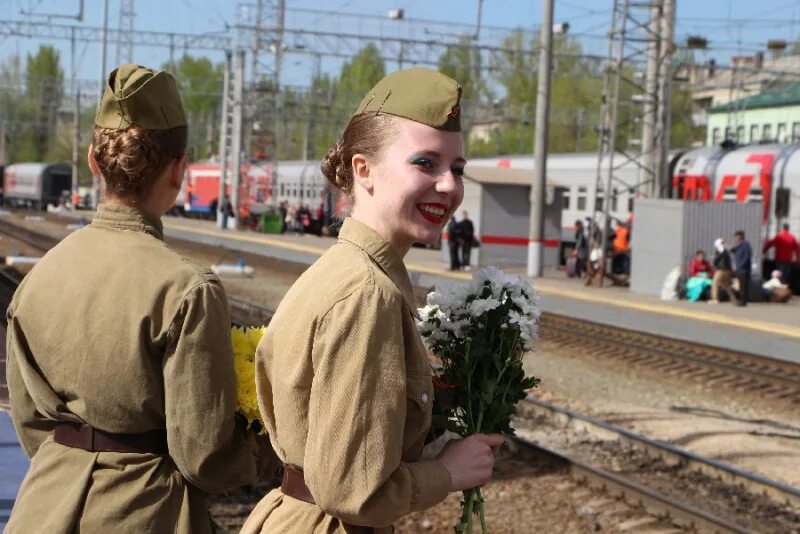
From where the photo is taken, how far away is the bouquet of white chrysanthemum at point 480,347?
2920mm

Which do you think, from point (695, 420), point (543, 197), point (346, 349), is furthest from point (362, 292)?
point (543, 197)

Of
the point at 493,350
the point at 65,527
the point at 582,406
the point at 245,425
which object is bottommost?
the point at 582,406

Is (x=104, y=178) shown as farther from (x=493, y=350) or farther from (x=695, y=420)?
(x=695, y=420)

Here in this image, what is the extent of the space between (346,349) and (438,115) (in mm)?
587

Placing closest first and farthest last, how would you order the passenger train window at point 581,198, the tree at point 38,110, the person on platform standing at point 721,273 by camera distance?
the person on platform standing at point 721,273
the passenger train window at point 581,198
the tree at point 38,110

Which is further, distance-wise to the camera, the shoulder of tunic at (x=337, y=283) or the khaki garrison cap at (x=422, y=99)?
the khaki garrison cap at (x=422, y=99)

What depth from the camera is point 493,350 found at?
2.97 metres

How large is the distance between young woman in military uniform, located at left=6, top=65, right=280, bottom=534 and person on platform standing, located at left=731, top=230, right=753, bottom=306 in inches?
849

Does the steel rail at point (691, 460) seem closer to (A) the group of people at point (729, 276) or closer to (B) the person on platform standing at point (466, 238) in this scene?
→ (A) the group of people at point (729, 276)

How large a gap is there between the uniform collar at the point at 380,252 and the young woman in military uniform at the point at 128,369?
41 centimetres

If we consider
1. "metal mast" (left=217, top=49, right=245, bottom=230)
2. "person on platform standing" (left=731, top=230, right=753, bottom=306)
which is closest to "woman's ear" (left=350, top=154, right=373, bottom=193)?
"person on platform standing" (left=731, top=230, right=753, bottom=306)

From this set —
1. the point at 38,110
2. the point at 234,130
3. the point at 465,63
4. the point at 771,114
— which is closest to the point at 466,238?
the point at 465,63

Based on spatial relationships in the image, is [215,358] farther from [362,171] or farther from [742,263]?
[742,263]

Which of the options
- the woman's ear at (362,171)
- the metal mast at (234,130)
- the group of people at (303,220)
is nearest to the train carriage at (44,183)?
the metal mast at (234,130)
